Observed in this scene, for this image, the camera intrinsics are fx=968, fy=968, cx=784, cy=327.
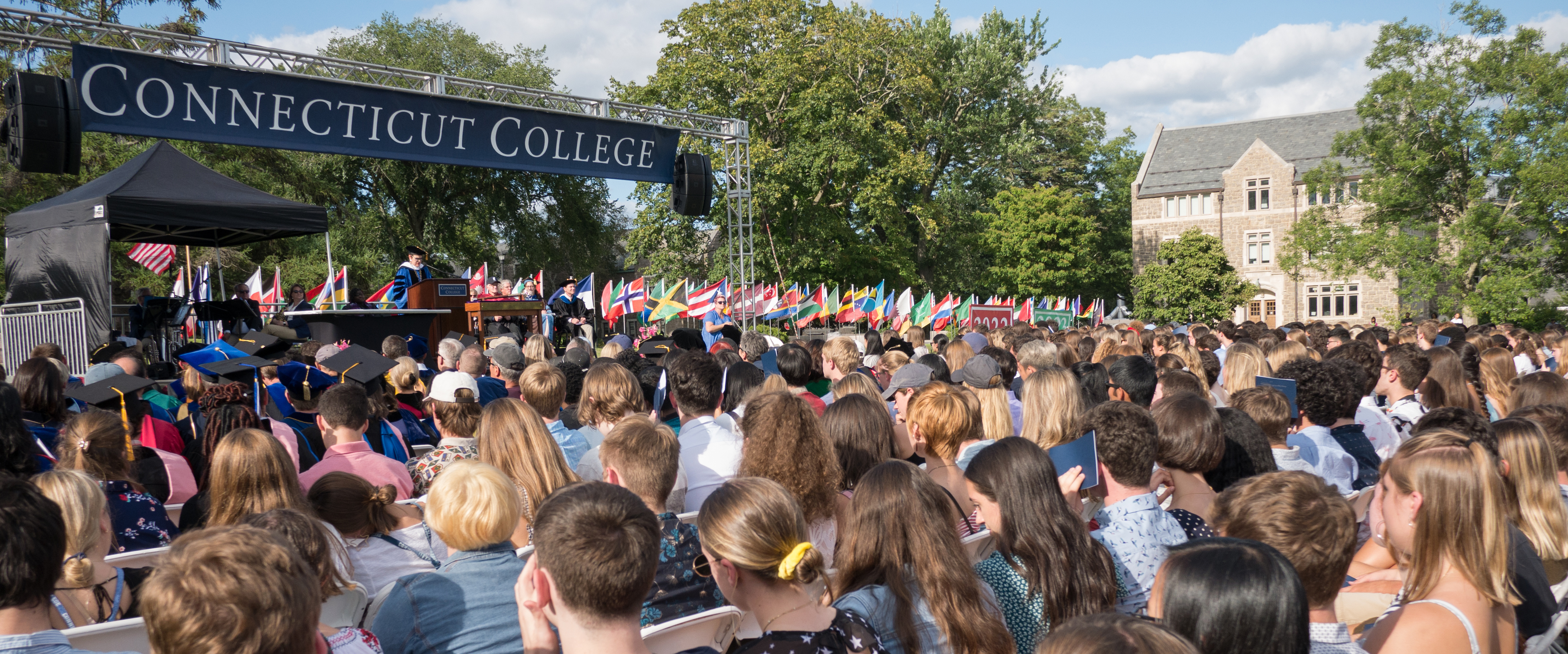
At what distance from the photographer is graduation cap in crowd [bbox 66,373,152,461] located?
16.5 ft

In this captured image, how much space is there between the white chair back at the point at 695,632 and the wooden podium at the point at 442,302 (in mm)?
11872

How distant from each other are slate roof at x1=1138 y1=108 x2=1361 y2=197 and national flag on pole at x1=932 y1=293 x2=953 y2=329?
34.1 metres

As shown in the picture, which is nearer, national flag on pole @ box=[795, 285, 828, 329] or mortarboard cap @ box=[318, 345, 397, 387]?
mortarboard cap @ box=[318, 345, 397, 387]

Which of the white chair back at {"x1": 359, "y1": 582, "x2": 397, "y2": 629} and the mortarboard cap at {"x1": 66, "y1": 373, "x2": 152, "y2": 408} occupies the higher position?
the mortarboard cap at {"x1": 66, "y1": 373, "x2": 152, "y2": 408}

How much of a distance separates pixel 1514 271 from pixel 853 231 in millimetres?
19437

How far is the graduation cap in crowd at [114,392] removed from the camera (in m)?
5.02

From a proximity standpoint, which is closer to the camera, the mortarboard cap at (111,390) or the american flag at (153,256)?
the mortarboard cap at (111,390)

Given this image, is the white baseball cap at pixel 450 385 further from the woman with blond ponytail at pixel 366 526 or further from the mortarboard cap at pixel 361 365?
the woman with blond ponytail at pixel 366 526

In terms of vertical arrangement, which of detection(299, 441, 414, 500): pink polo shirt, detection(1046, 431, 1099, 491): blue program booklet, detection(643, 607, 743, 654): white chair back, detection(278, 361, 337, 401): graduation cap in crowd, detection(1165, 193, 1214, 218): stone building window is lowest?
detection(643, 607, 743, 654): white chair back

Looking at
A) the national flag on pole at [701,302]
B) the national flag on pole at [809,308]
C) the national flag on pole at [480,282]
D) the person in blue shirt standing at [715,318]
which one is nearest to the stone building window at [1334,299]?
the national flag on pole at [809,308]

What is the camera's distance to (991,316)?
15242 millimetres

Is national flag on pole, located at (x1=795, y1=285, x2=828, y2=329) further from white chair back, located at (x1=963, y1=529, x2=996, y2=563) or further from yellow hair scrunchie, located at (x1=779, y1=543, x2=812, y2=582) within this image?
yellow hair scrunchie, located at (x1=779, y1=543, x2=812, y2=582)

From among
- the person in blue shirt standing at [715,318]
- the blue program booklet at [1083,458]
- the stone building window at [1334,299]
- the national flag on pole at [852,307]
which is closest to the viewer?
the blue program booklet at [1083,458]

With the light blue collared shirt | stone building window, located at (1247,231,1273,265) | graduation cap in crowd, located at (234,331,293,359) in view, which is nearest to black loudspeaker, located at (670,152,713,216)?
graduation cap in crowd, located at (234,331,293,359)
